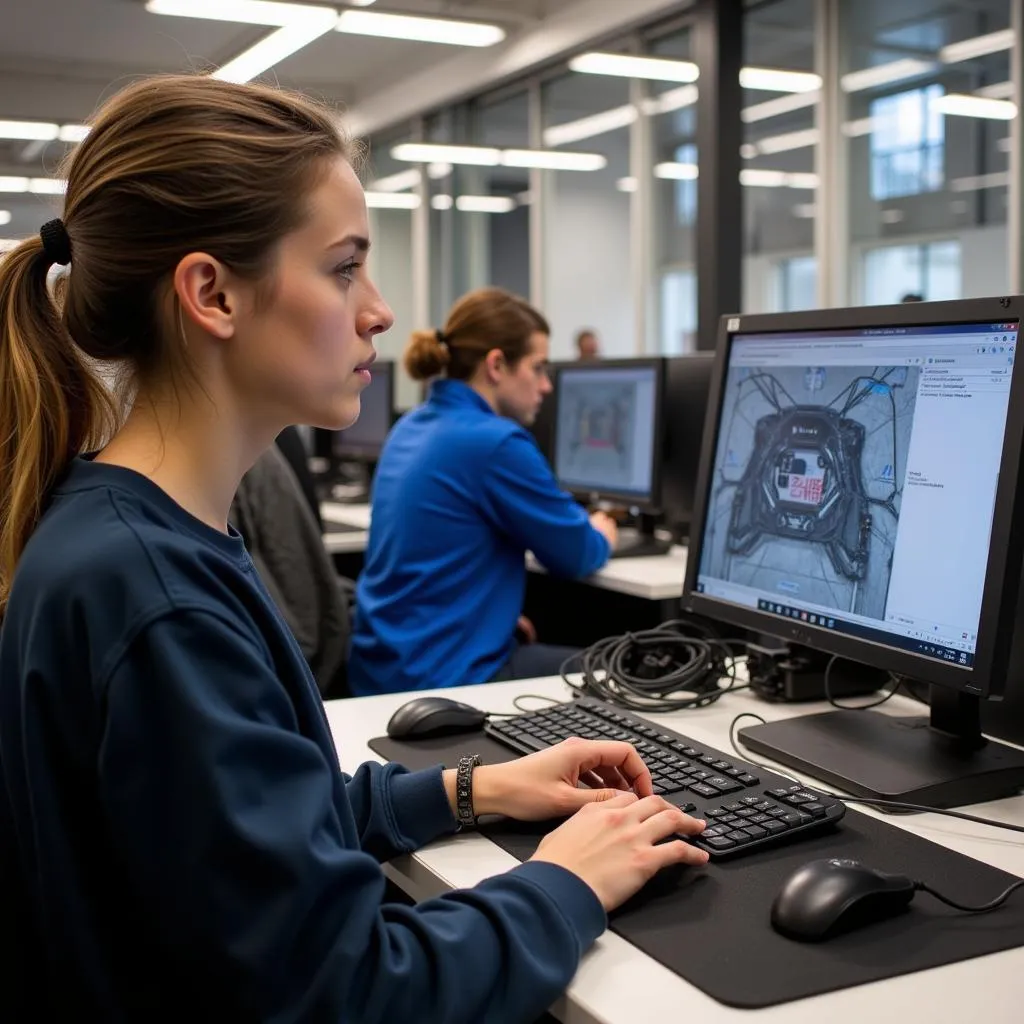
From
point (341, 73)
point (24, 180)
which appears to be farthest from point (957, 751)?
point (24, 180)

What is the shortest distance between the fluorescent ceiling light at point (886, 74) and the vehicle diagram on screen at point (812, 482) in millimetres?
4207

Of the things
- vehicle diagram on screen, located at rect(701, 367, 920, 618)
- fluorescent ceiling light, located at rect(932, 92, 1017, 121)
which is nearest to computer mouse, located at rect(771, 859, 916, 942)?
vehicle diagram on screen, located at rect(701, 367, 920, 618)

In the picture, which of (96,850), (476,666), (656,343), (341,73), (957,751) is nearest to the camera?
(96,850)

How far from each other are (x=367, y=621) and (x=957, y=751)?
56.7 inches

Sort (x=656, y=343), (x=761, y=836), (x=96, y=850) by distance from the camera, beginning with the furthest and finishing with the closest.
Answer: (x=656, y=343) < (x=761, y=836) < (x=96, y=850)

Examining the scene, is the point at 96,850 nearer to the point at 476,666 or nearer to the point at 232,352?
the point at 232,352

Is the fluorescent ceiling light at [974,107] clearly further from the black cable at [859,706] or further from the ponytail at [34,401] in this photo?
the ponytail at [34,401]

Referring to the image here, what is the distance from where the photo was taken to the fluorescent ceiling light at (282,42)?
5316 millimetres

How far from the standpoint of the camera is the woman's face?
0.90 meters

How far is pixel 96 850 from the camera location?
76cm

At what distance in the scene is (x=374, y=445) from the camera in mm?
4691

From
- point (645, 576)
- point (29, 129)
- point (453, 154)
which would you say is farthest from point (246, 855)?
point (29, 129)

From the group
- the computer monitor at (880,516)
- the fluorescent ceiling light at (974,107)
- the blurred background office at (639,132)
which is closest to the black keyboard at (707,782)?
the computer monitor at (880,516)

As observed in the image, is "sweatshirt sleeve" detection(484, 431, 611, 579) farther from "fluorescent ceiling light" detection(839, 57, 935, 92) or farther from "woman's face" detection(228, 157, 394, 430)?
"fluorescent ceiling light" detection(839, 57, 935, 92)
